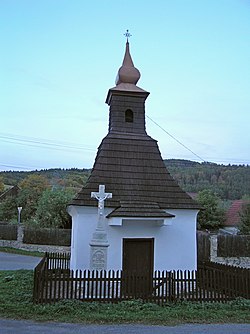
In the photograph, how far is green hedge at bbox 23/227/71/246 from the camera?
3216 cm

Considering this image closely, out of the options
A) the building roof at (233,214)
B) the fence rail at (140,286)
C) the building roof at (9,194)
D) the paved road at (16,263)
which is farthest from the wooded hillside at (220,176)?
the fence rail at (140,286)

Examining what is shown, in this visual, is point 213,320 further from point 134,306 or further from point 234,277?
point 234,277

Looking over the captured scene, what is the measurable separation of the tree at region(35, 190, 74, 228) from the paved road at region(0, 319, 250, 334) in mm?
26622

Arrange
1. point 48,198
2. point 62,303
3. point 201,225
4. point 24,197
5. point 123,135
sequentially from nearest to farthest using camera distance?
point 62,303
point 123,135
point 48,198
point 201,225
point 24,197

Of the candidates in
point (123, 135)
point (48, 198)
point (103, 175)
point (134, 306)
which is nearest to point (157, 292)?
point (134, 306)

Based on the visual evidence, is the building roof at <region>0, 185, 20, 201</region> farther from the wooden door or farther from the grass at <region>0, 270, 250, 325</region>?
the grass at <region>0, 270, 250, 325</region>

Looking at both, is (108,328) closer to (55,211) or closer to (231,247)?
(231,247)

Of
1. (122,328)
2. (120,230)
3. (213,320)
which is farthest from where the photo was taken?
(120,230)

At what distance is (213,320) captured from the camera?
8.88 m

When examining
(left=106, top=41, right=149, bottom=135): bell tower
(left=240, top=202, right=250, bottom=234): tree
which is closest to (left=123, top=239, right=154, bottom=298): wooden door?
(left=106, top=41, right=149, bottom=135): bell tower

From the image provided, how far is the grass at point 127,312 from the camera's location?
8750 mm

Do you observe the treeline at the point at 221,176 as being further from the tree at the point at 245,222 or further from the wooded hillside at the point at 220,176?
the tree at the point at 245,222

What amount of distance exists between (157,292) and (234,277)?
227 cm

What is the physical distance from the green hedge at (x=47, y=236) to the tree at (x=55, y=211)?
7.57ft
